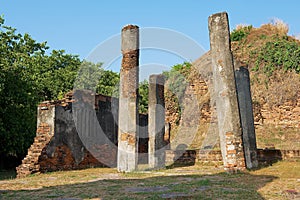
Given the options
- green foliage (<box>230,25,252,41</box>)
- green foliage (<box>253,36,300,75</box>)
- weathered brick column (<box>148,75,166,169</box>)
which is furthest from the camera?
green foliage (<box>230,25,252,41</box>)

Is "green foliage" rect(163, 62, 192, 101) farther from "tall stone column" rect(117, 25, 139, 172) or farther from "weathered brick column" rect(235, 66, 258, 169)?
"tall stone column" rect(117, 25, 139, 172)

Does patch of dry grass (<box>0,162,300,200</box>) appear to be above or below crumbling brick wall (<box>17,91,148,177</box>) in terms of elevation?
below

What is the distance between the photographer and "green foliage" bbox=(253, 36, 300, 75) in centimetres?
1856

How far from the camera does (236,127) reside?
30.6 feet

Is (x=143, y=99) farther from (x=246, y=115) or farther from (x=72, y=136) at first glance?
(x=246, y=115)

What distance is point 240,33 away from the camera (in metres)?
23.5

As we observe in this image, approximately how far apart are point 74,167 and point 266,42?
47.2ft

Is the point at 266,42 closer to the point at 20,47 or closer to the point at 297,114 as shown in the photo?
the point at 297,114

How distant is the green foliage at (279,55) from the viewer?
1856cm

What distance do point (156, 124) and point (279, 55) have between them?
10.5 metres

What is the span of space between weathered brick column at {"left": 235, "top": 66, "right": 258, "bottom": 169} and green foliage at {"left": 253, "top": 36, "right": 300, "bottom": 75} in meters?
7.65

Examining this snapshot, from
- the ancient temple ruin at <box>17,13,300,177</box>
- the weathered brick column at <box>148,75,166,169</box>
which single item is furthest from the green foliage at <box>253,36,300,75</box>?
the weathered brick column at <box>148,75,166,169</box>

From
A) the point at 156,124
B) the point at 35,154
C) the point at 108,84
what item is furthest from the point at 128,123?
the point at 108,84

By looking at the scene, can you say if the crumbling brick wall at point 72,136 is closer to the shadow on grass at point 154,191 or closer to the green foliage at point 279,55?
the shadow on grass at point 154,191
